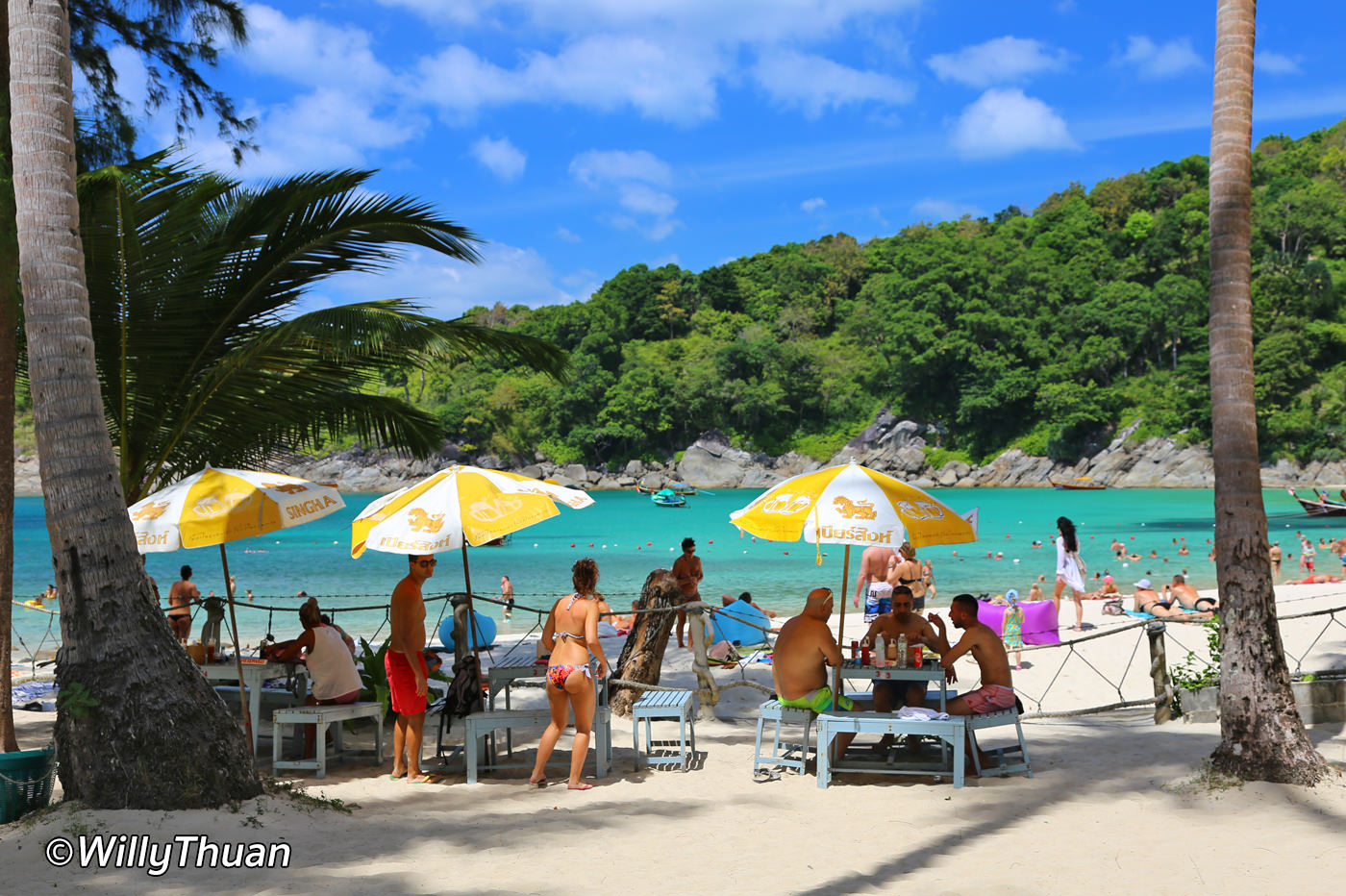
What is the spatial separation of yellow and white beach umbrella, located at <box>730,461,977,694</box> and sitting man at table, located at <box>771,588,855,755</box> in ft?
0.44

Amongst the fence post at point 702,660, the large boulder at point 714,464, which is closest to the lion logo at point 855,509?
the fence post at point 702,660

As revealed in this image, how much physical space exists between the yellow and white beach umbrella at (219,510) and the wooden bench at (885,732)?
11.9 ft

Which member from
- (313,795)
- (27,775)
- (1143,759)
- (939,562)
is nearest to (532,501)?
(313,795)

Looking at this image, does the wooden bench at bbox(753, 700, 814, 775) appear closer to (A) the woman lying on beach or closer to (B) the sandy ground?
(B) the sandy ground

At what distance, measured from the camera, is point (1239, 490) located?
6145 millimetres

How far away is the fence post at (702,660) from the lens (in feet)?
27.7

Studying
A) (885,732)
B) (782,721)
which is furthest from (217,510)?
(885,732)

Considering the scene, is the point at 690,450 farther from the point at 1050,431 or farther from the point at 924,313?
the point at 1050,431

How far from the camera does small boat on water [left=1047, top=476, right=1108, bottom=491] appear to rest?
74375mm

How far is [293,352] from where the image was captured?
9273mm

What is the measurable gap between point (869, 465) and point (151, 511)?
2607 inches

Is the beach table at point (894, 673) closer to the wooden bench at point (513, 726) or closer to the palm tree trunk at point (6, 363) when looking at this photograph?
the wooden bench at point (513, 726)

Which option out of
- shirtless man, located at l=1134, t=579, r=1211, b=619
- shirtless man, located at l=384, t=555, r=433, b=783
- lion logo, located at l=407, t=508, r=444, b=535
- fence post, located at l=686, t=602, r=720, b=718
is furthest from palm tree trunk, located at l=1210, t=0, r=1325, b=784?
shirtless man, located at l=1134, t=579, r=1211, b=619

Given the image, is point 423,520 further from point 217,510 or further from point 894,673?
point 894,673
